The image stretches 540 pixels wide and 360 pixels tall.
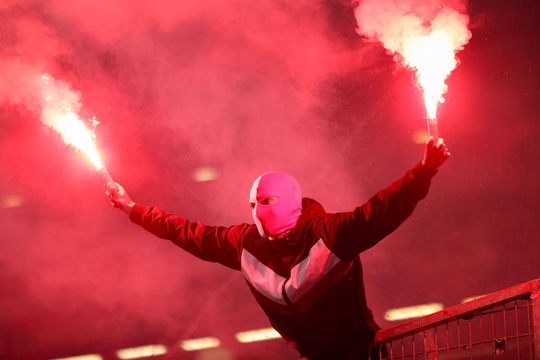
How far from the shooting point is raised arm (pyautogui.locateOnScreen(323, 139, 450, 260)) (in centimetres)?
345

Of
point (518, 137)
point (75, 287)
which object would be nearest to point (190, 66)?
point (75, 287)

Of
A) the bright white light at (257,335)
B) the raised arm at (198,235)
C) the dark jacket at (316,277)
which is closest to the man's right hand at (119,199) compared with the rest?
the raised arm at (198,235)

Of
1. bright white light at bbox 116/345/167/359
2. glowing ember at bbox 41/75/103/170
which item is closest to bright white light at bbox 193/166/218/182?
glowing ember at bbox 41/75/103/170

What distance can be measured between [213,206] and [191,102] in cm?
90

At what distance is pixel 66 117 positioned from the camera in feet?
16.9

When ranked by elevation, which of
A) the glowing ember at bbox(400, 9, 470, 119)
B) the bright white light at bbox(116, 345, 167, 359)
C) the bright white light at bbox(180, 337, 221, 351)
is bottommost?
the bright white light at bbox(116, 345, 167, 359)

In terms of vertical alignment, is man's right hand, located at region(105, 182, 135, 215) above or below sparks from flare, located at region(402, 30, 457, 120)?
below

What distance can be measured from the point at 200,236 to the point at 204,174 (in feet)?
9.07

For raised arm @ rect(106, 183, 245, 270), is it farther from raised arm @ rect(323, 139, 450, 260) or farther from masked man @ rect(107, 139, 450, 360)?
raised arm @ rect(323, 139, 450, 260)

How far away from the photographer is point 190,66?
7047 mm

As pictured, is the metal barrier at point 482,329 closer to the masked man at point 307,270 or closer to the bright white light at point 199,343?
the masked man at point 307,270

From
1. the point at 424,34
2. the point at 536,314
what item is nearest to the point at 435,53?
the point at 424,34

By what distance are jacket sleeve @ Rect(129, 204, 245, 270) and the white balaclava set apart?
0.33m

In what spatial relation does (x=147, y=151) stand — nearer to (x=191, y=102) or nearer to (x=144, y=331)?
(x=191, y=102)
